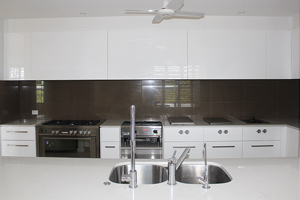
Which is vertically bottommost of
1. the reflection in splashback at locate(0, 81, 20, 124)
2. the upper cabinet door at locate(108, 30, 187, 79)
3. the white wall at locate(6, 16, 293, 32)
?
the reflection in splashback at locate(0, 81, 20, 124)

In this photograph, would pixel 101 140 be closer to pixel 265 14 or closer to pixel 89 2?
pixel 89 2

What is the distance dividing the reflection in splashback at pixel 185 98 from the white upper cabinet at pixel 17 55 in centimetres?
58

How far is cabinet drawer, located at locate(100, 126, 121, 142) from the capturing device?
3.47m

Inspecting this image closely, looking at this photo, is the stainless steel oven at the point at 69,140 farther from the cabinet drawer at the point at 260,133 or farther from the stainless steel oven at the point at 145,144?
the cabinet drawer at the point at 260,133

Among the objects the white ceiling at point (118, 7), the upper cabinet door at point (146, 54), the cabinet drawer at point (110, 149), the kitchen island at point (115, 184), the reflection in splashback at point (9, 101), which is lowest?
the cabinet drawer at point (110, 149)

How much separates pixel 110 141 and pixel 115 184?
6.46 feet

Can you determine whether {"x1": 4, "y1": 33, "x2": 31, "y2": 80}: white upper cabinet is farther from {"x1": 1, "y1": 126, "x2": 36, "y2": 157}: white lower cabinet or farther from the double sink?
the double sink

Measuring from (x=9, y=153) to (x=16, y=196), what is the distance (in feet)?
8.30

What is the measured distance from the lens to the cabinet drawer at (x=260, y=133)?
3.47 metres

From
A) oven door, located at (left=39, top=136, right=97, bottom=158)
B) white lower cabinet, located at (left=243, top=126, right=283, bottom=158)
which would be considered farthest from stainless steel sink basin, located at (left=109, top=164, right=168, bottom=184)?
white lower cabinet, located at (left=243, top=126, right=283, bottom=158)

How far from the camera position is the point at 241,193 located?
1.41m

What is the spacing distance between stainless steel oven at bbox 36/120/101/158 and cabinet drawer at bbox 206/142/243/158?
1.51 metres

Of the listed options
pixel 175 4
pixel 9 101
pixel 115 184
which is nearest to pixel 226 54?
pixel 175 4

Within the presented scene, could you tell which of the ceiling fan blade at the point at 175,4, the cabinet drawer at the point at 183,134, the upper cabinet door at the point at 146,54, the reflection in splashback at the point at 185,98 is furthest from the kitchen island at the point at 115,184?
the reflection in splashback at the point at 185,98
